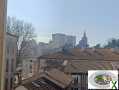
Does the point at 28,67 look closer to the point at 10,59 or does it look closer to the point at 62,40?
the point at 10,59

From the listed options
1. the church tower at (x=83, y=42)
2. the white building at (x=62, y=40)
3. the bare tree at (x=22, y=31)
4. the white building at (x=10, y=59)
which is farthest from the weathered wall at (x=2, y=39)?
the church tower at (x=83, y=42)

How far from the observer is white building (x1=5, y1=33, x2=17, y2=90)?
138cm

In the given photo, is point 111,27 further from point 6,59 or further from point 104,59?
point 6,59

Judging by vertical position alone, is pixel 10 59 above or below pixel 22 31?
below

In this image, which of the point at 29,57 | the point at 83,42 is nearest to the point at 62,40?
the point at 83,42

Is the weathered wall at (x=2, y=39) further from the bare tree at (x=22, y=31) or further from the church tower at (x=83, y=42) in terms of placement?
the church tower at (x=83, y=42)

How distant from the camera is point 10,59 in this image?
1411 mm

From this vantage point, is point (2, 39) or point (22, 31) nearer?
point (2, 39)

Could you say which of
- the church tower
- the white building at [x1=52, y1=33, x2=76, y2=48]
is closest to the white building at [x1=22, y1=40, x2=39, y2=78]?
the white building at [x1=52, y1=33, x2=76, y2=48]

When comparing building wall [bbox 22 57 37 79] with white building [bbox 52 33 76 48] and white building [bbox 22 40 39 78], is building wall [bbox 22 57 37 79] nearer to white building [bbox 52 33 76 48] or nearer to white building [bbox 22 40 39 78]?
white building [bbox 22 40 39 78]

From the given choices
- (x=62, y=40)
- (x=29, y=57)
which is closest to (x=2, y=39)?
(x=29, y=57)

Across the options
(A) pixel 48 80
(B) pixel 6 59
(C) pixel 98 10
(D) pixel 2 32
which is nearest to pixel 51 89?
(A) pixel 48 80

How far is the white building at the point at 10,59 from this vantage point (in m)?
1.38

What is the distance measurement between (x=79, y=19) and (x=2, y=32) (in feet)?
1.66
